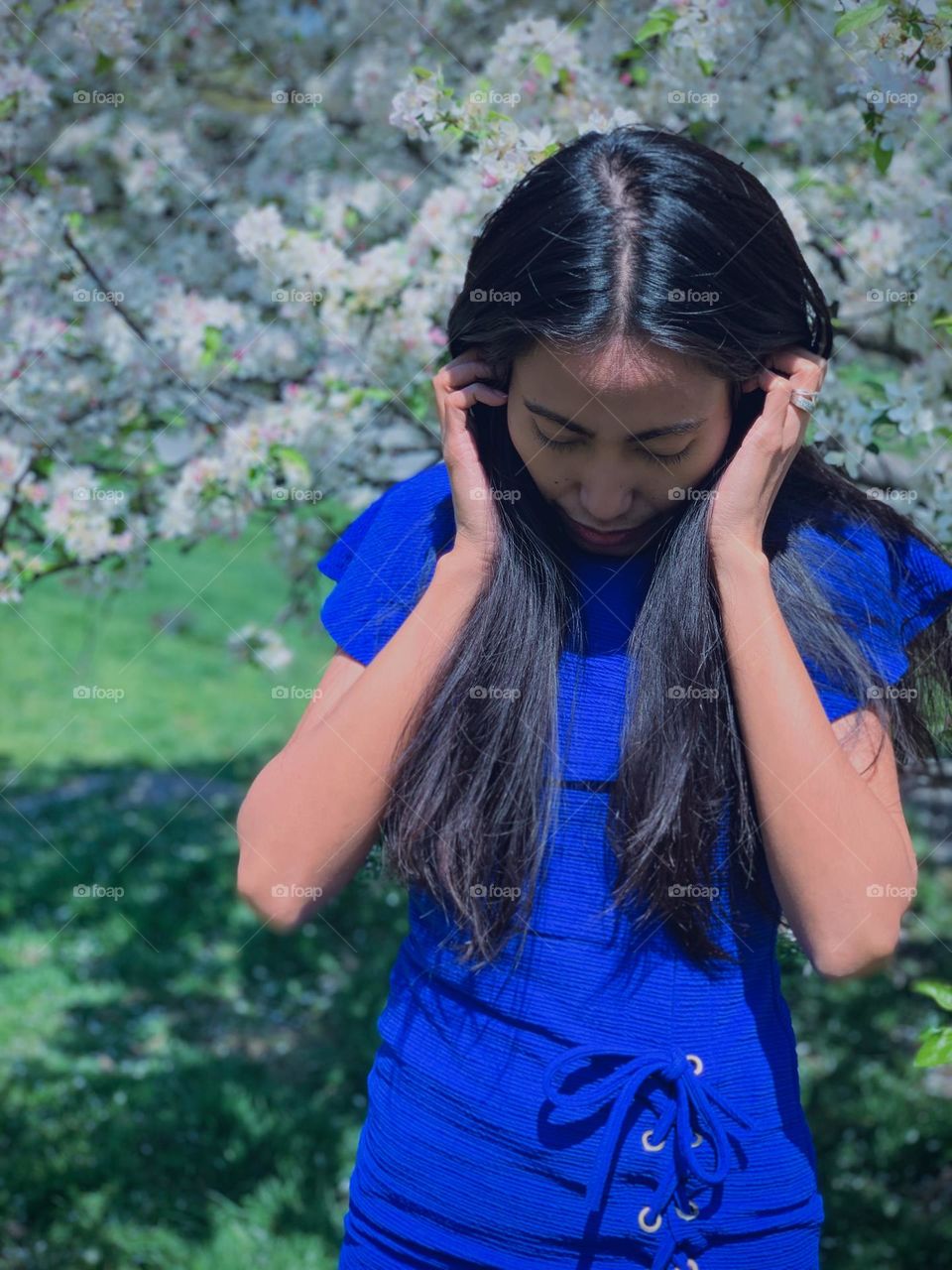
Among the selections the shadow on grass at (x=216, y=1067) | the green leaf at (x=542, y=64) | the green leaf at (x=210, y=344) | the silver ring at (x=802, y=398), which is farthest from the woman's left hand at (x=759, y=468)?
the green leaf at (x=210, y=344)

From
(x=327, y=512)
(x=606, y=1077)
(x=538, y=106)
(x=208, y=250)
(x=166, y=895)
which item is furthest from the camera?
(x=166, y=895)

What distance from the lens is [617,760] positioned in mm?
1345

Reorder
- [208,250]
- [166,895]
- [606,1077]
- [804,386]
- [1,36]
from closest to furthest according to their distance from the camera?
[606,1077], [804,386], [1,36], [208,250], [166,895]

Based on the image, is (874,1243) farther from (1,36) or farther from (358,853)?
(1,36)

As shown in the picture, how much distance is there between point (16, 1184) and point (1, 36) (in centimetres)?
246

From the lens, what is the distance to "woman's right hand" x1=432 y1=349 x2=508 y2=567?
4.59ft

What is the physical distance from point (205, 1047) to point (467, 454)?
2.67 m

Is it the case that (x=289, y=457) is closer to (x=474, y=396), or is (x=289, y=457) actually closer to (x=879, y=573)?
(x=474, y=396)

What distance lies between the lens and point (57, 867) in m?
4.71

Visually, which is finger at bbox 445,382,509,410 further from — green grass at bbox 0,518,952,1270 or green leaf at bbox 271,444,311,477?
A: green leaf at bbox 271,444,311,477

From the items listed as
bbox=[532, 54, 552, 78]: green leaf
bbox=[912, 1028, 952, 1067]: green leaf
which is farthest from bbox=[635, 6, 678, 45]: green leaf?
bbox=[912, 1028, 952, 1067]: green leaf

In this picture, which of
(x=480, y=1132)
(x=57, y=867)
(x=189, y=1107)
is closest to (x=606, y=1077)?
(x=480, y=1132)

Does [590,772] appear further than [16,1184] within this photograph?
No

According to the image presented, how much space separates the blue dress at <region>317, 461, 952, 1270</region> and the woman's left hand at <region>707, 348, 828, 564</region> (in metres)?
0.10
